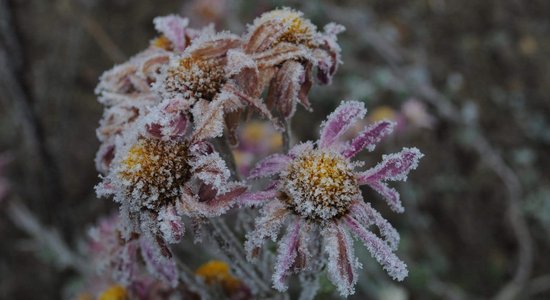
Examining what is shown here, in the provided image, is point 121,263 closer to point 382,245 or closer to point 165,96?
point 165,96

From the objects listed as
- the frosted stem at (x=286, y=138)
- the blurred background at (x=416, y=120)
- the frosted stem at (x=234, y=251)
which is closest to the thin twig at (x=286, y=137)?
the frosted stem at (x=286, y=138)

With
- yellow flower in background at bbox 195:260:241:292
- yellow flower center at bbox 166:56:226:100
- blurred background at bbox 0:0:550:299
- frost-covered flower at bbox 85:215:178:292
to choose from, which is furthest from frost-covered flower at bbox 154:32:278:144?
blurred background at bbox 0:0:550:299

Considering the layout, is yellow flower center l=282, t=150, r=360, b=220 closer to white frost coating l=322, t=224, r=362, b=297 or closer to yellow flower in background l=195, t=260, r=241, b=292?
white frost coating l=322, t=224, r=362, b=297

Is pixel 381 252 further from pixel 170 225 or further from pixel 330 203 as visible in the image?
pixel 170 225

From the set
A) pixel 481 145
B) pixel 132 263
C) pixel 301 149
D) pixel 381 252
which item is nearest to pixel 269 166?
pixel 301 149

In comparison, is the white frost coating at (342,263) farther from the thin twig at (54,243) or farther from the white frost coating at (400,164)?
the thin twig at (54,243)
